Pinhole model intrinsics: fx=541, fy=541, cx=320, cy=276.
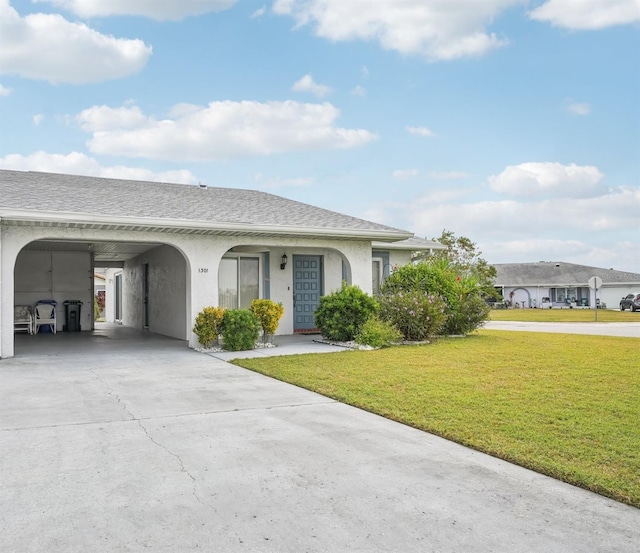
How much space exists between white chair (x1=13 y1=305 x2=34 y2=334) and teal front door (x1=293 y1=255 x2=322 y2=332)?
8727 mm

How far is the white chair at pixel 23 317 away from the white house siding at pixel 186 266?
5.99 feet

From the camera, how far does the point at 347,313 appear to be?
521 inches

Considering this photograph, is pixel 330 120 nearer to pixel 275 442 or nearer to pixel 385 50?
pixel 385 50

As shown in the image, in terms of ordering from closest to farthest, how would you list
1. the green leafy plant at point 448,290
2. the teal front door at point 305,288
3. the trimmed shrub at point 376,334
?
the trimmed shrub at point 376,334 → the green leafy plant at point 448,290 → the teal front door at point 305,288

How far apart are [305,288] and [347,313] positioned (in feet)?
12.4

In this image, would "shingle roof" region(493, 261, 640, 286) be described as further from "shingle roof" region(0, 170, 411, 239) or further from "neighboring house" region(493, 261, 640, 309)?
"shingle roof" region(0, 170, 411, 239)

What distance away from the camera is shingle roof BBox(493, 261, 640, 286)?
169ft

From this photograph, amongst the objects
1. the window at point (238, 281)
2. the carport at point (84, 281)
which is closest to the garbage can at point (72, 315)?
the carport at point (84, 281)

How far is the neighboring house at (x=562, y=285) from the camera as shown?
51.1m

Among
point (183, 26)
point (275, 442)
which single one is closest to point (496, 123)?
point (183, 26)

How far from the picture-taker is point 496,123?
17.1 metres

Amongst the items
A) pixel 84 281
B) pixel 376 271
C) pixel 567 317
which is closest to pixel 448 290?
pixel 376 271

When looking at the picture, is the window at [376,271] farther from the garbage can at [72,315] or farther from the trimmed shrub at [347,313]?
the garbage can at [72,315]

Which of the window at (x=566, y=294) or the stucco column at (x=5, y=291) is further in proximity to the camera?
the window at (x=566, y=294)
